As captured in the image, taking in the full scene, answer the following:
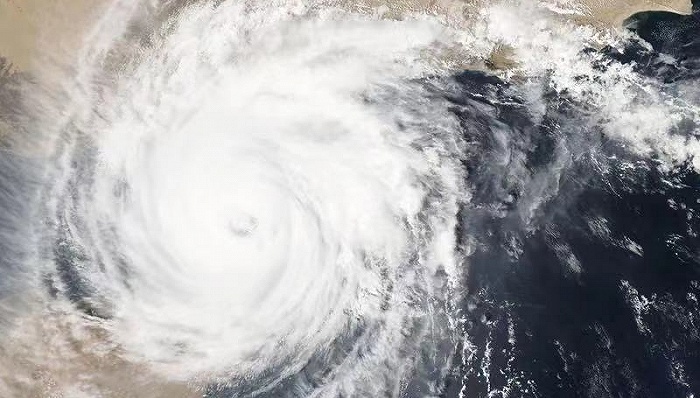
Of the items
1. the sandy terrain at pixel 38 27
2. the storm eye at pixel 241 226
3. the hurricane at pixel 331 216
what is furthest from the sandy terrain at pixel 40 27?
the storm eye at pixel 241 226

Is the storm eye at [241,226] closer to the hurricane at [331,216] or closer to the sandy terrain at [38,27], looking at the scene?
the hurricane at [331,216]

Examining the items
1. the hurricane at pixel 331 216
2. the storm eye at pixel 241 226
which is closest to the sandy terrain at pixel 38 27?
the hurricane at pixel 331 216

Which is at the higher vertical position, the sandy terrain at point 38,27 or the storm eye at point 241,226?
the sandy terrain at point 38,27

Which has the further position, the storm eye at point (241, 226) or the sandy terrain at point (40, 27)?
the storm eye at point (241, 226)

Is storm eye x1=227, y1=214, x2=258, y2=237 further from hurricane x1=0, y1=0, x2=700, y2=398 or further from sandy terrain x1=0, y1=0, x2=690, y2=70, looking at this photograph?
sandy terrain x1=0, y1=0, x2=690, y2=70

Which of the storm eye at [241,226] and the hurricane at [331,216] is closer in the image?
the hurricane at [331,216]

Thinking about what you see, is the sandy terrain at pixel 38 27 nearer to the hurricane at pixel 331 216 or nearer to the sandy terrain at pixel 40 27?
the sandy terrain at pixel 40 27

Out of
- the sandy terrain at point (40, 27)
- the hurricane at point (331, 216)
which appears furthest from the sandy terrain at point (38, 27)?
the hurricane at point (331, 216)

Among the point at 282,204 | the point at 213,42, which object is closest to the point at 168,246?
the point at 282,204

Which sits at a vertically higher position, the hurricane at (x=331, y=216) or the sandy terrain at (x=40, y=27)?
the sandy terrain at (x=40, y=27)
